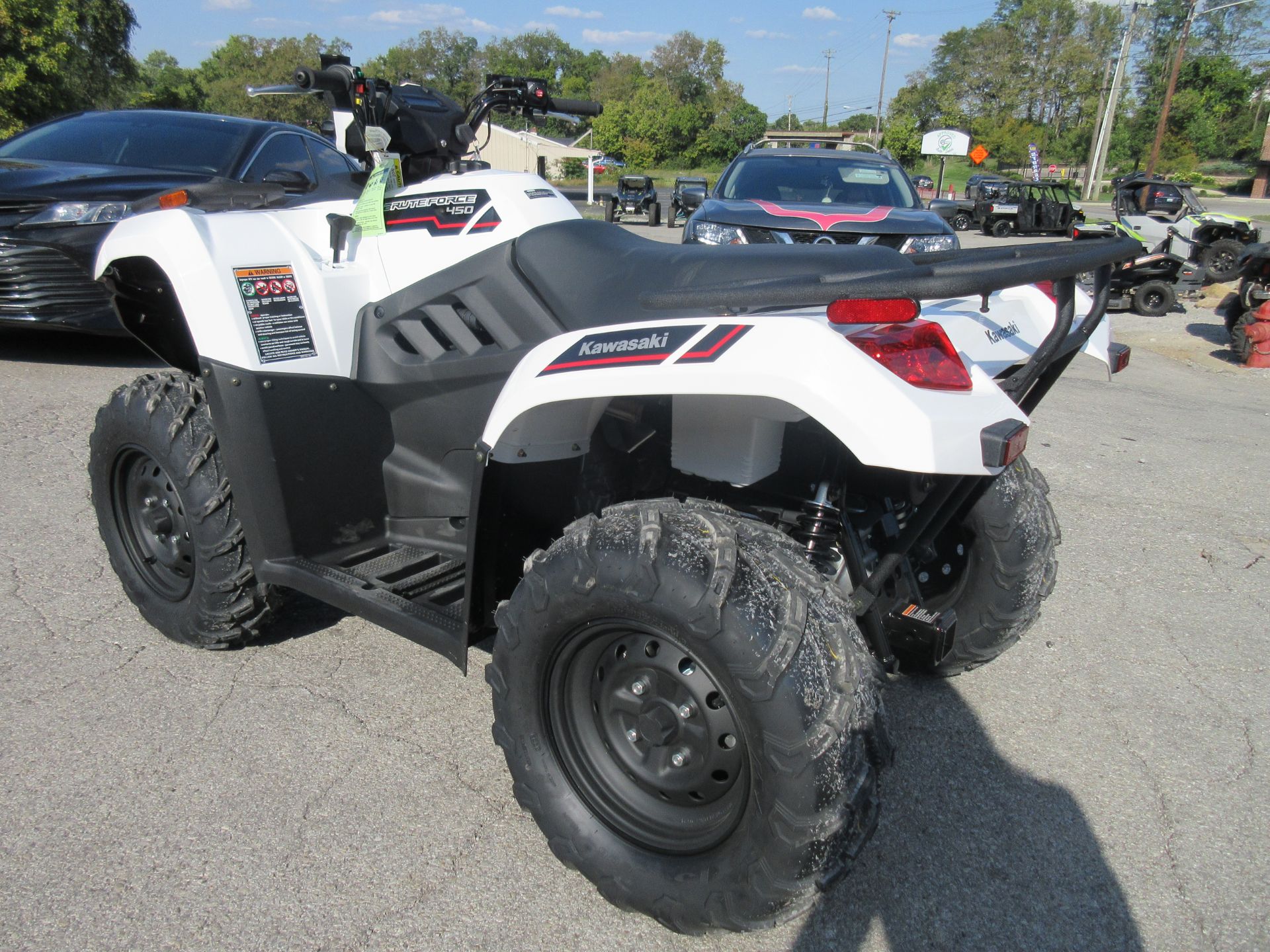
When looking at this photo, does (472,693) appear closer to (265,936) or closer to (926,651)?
(265,936)

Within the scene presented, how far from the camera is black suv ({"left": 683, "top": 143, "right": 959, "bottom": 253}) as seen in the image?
701cm

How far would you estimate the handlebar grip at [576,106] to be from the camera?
352 cm

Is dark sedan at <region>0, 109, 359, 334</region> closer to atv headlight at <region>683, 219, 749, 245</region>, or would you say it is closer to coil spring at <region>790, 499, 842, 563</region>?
atv headlight at <region>683, 219, 749, 245</region>

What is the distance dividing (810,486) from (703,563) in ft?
2.10

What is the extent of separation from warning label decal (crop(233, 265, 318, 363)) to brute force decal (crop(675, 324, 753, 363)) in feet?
4.85

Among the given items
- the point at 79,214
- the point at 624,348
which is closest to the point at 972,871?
the point at 624,348

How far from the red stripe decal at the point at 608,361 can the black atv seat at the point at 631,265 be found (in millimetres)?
203

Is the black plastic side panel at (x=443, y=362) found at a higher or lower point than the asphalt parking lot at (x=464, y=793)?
higher

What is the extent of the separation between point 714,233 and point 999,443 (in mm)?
5910

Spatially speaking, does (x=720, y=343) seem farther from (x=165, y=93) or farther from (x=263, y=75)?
(x=263, y=75)

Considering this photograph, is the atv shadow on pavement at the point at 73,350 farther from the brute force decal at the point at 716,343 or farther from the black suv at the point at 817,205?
the brute force decal at the point at 716,343

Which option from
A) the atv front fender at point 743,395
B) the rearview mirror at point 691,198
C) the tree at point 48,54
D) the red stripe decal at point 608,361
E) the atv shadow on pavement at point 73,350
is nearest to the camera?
the atv front fender at point 743,395

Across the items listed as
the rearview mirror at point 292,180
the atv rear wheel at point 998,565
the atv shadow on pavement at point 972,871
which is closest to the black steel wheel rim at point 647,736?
the atv shadow on pavement at point 972,871

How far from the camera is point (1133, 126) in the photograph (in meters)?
67.9
